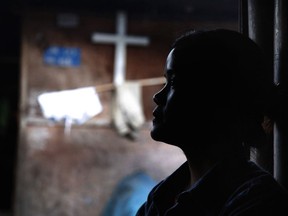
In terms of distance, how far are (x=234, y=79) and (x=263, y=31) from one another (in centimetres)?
36

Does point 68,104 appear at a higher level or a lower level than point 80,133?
higher

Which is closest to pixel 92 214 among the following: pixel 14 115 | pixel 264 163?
pixel 14 115

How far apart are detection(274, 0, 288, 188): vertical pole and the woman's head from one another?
113 mm

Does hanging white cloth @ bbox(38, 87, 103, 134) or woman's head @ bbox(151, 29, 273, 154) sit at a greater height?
woman's head @ bbox(151, 29, 273, 154)

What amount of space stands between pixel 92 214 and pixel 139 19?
262cm

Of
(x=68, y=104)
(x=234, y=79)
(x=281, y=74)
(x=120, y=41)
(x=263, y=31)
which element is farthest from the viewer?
(x=120, y=41)

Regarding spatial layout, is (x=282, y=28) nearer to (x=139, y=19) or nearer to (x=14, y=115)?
(x=139, y=19)

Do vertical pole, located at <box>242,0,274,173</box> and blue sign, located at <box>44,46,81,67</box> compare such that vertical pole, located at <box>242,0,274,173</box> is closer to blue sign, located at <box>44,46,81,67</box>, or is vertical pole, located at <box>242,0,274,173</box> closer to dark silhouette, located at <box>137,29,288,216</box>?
dark silhouette, located at <box>137,29,288,216</box>

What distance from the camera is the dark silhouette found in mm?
1170

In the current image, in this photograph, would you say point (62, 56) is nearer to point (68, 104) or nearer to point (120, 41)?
point (68, 104)

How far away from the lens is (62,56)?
551 centimetres

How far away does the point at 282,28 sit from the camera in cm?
133

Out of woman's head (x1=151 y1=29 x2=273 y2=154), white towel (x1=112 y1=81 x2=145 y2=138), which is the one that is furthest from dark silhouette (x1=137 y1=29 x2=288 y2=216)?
white towel (x1=112 y1=81 x2=145 y2=138)

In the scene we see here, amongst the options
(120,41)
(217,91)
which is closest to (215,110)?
(217,91)
